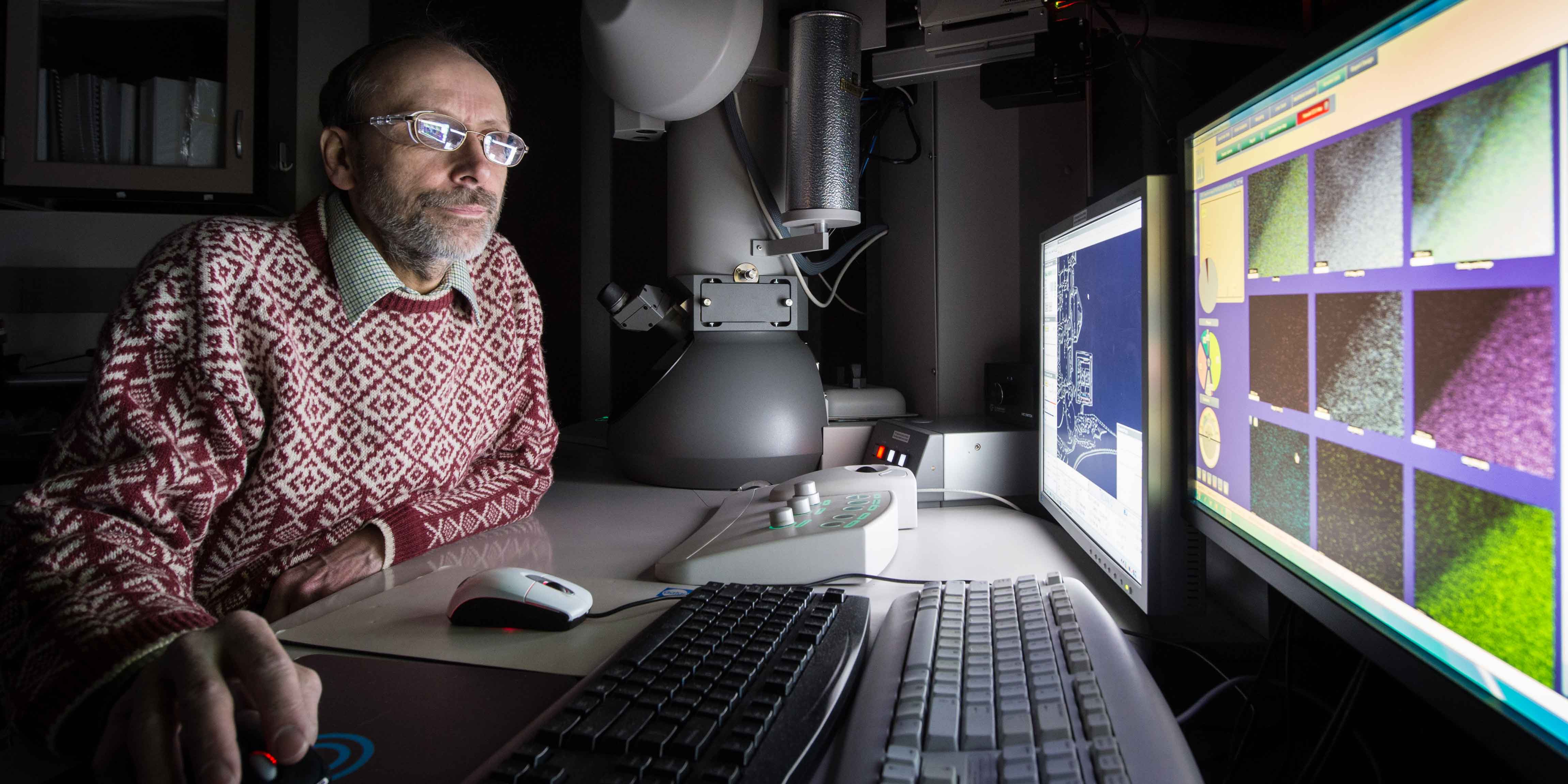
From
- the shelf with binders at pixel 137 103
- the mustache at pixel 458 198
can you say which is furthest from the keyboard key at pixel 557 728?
the shelf with binders at pixel 137 103

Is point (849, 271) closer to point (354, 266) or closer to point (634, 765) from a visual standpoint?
point (354, 266)

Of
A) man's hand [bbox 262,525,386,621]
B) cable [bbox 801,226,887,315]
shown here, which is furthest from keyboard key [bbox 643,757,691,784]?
cable [bbox 801,226,887,315]

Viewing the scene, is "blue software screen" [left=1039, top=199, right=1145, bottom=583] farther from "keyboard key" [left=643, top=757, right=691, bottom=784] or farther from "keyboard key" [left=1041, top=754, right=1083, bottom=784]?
"keyboard key" [left=643, top=757, right=691, bottom=784]

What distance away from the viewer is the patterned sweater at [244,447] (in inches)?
24.0

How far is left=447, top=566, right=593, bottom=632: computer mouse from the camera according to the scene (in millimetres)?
632

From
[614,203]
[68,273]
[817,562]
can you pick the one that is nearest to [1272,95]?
[817,562]

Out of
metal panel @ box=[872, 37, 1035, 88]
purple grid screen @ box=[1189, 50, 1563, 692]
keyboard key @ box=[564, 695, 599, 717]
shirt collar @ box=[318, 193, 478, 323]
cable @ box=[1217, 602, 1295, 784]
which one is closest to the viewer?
purple grid screen @ box=[1189, 50, 1563, 692]

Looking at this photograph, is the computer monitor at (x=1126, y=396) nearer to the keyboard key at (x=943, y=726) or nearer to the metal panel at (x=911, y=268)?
the keyboard key at (x=943, y=726)

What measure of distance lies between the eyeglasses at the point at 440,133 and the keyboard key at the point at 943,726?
0.94 meters

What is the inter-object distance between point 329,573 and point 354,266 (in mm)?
360

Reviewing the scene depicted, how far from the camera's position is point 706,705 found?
0.43 meters

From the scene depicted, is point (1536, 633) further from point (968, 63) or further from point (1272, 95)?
point (968, 63)

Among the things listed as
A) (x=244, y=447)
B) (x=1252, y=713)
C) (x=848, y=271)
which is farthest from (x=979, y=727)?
(x=848, y=271)

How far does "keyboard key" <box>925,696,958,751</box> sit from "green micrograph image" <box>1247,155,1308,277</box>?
319 millimetres
